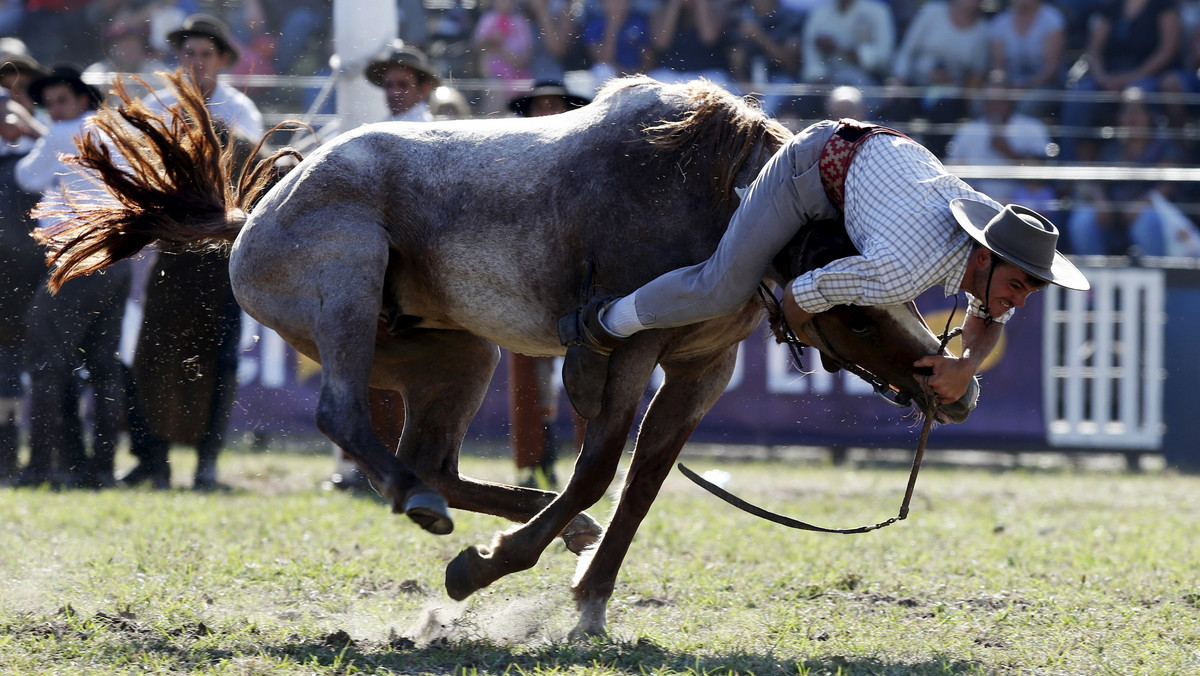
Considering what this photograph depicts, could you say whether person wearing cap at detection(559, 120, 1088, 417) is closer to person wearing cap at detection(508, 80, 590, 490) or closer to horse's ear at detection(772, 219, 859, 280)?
horse's ear at detection(772, 219, 859, 280)

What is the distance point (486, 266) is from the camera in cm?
423

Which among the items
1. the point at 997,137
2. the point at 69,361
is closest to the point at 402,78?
the point at 69,361

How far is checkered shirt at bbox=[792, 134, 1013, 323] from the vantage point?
3555 millimetres

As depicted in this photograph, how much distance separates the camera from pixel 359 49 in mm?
7203

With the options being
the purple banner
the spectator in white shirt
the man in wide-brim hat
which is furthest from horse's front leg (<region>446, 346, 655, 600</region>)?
the spectator in white shirt

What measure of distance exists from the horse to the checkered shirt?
0.20 meters

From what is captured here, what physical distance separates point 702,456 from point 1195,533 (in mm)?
3531

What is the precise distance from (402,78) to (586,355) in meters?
3.53

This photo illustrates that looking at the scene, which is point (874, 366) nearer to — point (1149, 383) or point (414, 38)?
point (1149, 383)

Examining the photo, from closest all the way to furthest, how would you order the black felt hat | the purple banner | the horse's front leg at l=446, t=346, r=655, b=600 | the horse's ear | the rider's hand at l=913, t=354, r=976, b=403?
the rider's hand at l=913, t=354, r=976, b=403
the horse's ear
the horse's front leg at l=446, t=346, r=655, b=600
the black felt hat
the purple banner

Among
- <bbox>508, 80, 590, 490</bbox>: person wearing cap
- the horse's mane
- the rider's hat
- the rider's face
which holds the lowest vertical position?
<bbox>508, 80, 590, 490</bbox>: person wearing cap

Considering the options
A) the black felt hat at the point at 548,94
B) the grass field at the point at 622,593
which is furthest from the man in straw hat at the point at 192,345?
the black felt hat at the point at 548,94

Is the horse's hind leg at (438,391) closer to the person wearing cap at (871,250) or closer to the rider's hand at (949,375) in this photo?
the person wearing cap at (871,250)

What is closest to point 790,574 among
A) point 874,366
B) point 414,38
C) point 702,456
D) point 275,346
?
point 874,366
